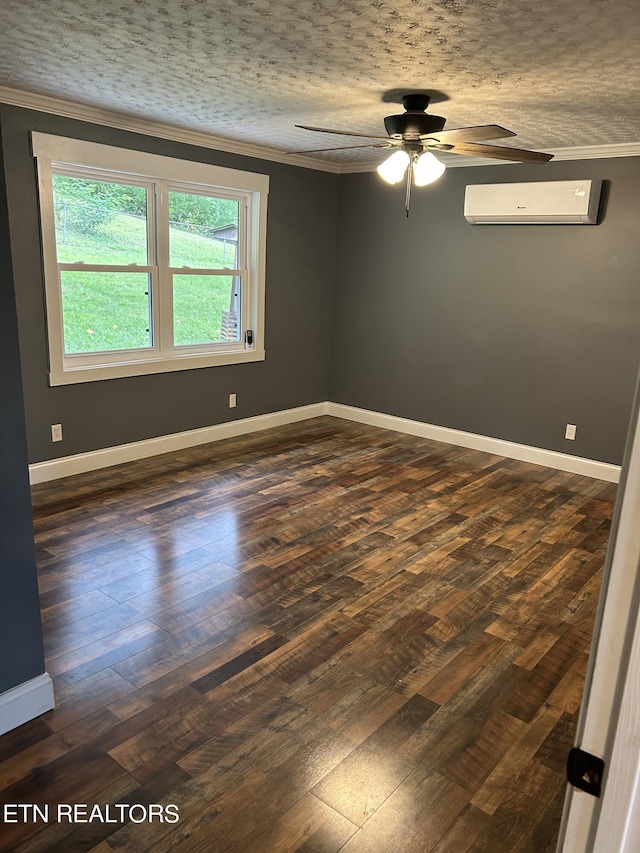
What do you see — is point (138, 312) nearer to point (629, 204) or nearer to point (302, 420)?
point (302, 420)

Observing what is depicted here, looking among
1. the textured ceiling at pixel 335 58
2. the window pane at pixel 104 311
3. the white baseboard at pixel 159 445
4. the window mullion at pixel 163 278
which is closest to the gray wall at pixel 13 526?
the textured ceiling at pixel 335 58

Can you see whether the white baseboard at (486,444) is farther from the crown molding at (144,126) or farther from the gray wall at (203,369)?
the crown molding at (144,126)

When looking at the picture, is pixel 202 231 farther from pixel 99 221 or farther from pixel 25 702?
pixel 25 702

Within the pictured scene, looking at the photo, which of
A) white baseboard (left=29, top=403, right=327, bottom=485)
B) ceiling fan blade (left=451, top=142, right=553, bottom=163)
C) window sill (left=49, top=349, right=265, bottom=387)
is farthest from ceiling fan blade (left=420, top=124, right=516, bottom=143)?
white baseboard (left=29, top=403, right=327, bottom=485)

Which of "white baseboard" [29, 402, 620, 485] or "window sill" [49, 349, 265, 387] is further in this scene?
"white baseboard" [29, 402, 620, 485]

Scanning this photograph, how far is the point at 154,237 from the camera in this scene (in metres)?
4.74

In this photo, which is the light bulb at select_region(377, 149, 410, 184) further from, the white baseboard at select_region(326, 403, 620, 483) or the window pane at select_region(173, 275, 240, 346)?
the white baseboard at select_region(326, 403, 620, 483)

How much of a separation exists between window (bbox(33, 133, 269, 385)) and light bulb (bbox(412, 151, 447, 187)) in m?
2.14

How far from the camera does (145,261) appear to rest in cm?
473

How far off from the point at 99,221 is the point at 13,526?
3016 mm

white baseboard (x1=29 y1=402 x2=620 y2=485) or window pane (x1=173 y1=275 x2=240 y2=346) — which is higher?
window pane (x1=173 y1=275 x2=240 y2=346)

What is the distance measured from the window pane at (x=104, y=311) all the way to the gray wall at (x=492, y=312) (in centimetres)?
217

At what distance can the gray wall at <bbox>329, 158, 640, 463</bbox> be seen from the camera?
4699mm

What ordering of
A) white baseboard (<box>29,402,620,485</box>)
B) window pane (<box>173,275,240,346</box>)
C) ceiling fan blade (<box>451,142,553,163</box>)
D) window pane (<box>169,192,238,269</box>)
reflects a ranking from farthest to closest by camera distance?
1. window pane (<box>173,275,240,346</box>)
2. window pane (<box>169,192,238,269</box>)
3. white baseboard (<box>29,402,620,485</box>)
4. ceiling fan blade (<box>451,142,553,163</box>)
